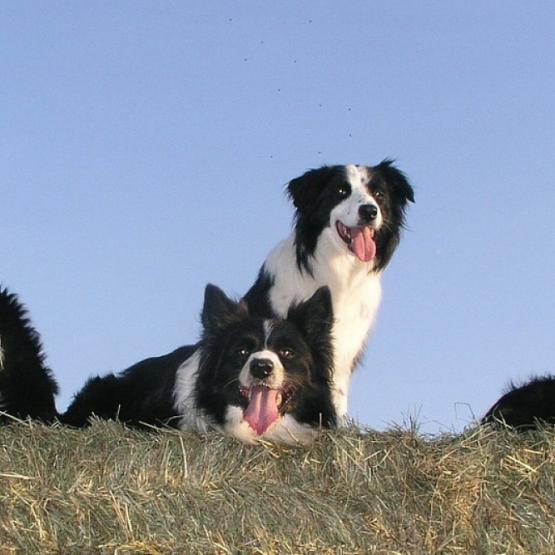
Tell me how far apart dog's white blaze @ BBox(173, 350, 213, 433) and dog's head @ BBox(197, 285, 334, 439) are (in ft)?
0.31

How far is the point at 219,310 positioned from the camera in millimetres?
8352

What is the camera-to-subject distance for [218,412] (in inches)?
321

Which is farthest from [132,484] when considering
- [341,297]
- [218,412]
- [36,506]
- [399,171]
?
[399,171]

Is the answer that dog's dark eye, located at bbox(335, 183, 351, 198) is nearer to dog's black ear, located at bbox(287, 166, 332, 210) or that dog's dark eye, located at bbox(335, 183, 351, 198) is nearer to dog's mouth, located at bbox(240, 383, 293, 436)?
dog's black ear, located at bbox(287, 166, 332, 210)

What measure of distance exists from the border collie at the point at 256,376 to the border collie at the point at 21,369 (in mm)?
1113

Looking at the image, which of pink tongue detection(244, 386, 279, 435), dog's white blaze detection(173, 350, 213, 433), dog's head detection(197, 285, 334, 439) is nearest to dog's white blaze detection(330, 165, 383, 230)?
dog's head detection(197, 285, 334, 439)

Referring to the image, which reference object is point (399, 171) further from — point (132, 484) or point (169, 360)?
point (132, 484)

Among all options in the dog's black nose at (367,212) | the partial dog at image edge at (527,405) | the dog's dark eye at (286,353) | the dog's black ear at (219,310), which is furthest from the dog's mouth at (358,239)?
the dog's dark eye at (286,353)

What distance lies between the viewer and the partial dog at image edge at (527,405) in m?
7.88

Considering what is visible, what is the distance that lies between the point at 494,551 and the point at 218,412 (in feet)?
8.33

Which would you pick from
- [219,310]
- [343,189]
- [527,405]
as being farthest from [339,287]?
[527,405]

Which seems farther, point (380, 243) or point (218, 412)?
point (380, 243)

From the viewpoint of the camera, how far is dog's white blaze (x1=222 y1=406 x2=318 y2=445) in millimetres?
7652

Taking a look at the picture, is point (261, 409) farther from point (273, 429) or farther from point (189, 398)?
point (189, 398)
